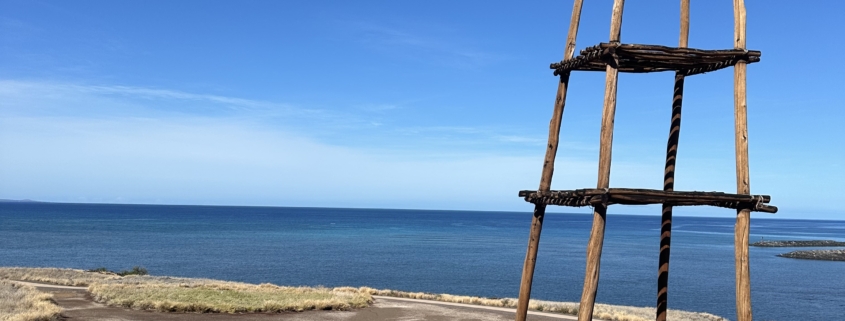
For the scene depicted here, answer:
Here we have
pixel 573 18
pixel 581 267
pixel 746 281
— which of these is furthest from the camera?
pixel 581 267

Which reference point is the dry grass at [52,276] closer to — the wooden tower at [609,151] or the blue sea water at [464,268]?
the blue sea water at [464,268]

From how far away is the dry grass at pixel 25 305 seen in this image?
1966 centimetres

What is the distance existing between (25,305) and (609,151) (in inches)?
762

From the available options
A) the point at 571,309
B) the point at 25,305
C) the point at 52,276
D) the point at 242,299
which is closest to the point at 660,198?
the point at 571,309

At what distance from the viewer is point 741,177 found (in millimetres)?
11547

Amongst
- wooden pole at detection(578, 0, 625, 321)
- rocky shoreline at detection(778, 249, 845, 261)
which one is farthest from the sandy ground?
rocky shoreline at detection(778, 249, 845, 261)

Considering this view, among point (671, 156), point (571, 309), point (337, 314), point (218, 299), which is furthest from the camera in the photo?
point (571, 309)

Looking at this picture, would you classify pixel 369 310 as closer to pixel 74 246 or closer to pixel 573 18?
pixel 573 18

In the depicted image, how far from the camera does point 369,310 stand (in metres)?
25.2

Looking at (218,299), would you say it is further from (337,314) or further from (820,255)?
(820,255)

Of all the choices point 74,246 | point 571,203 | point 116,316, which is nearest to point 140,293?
point 116,316

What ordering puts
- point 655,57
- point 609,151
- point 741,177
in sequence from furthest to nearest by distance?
point 655,57
point 741,177
point 609,151

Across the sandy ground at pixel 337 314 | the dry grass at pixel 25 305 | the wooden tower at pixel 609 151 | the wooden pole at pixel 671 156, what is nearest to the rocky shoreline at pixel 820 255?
the sandy ground at pixel 337 314

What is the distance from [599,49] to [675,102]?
122 inches
